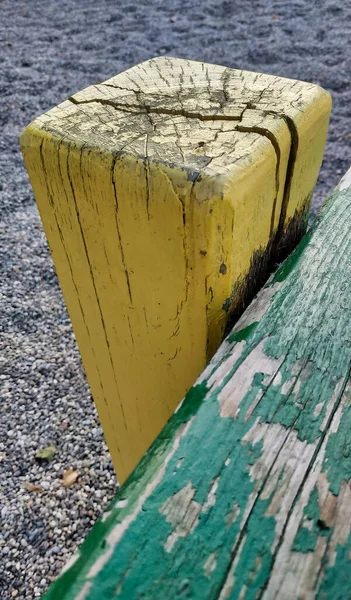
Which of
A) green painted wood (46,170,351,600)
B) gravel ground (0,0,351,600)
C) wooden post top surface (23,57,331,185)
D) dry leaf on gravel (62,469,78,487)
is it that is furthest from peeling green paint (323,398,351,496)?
dry leaf on gravel (62,469,78,487)

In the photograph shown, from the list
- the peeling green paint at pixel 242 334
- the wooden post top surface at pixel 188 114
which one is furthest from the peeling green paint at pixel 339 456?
the wooden post top surface at pixel 188 114

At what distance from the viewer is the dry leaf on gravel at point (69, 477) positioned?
7.12 feet

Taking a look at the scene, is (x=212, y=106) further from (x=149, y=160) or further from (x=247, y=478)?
(x=247, y=478)

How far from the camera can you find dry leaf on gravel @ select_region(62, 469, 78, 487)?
2170 millimetres

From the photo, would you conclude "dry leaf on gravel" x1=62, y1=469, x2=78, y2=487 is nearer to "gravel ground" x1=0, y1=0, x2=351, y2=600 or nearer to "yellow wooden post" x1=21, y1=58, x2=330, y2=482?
"gravel ground" x1=0, y1=0, x2=351, y2=600

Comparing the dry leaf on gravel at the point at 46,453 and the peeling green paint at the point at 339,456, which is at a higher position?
the peeling green paint at the point at 339,456

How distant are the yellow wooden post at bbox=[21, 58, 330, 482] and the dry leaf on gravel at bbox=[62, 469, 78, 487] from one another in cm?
136

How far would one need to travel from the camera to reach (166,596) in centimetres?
44

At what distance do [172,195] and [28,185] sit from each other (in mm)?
3357

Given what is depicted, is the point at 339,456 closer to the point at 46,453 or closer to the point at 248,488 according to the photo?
the point at 248,488

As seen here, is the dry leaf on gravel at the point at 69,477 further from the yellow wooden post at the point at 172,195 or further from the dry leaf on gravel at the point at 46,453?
the yellow wooden post at the point at 172,195

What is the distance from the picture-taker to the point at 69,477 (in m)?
2.19

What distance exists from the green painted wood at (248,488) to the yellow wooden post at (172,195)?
123 millimetres

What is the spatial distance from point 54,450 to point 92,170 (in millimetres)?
1834
